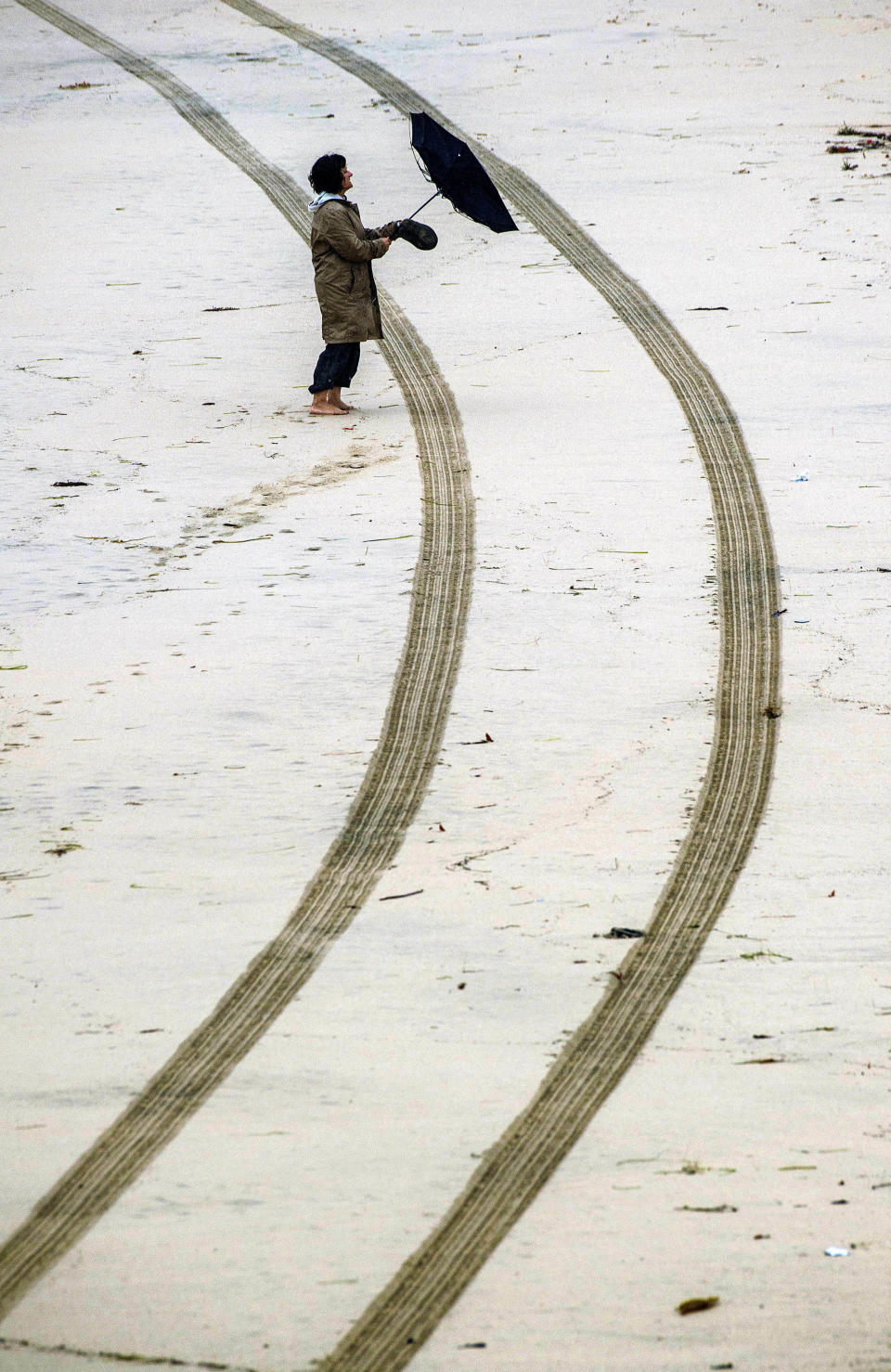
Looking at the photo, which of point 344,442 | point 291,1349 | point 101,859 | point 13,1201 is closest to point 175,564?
point 344,442

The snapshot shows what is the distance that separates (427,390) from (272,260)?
9.41 feet

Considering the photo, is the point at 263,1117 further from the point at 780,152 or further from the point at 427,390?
the point at 780,152

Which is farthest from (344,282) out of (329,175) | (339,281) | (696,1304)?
(696,1304)

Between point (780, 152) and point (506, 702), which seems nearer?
point (506, 702)

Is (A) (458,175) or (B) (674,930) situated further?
(A) (458,175)

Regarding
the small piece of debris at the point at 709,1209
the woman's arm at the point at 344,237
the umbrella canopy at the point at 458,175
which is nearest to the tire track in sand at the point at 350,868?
the woman's arm at the point at 344,237

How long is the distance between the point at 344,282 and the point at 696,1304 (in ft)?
22.9

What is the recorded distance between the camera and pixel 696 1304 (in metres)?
3.31

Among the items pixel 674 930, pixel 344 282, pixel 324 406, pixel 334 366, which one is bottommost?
pixel 674 930

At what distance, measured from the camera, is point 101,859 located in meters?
5.06

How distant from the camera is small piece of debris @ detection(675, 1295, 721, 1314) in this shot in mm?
3301

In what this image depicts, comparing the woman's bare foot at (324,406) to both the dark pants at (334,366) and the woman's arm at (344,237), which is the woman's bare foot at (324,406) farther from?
the woman's arm at (344,237)

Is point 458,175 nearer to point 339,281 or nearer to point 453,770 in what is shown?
point 339,281

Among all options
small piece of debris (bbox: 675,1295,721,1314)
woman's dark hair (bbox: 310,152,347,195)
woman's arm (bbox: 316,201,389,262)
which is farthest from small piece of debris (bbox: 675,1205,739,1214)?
woman's dark hair (bbox: 310,152,347,195)
